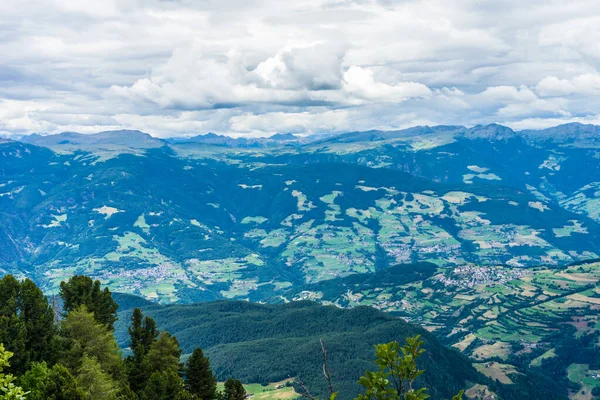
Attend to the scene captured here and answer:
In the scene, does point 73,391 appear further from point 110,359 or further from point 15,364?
point 110,359

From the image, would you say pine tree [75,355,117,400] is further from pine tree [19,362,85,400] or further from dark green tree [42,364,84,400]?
dark green tree [42,364,84,400]

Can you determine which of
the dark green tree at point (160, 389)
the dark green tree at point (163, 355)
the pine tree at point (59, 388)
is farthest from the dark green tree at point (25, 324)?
the pine tree at point (59, 388)

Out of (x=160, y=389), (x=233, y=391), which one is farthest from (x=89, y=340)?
(x=233, y=391)

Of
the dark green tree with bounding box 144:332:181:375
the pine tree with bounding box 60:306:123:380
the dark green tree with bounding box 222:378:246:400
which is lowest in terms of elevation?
the dark green tree with bounding box 222:378:246:400

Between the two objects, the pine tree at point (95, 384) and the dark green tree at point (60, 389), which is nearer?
the dark green tree at point (60, 389)

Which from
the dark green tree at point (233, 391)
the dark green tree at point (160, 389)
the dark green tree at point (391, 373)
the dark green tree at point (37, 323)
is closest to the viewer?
the dark green tree at point (391, 373)

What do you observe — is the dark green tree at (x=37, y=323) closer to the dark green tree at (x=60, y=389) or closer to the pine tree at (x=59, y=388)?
the pine tree at (x=59, y=388)

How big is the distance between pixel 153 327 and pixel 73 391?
6081cm

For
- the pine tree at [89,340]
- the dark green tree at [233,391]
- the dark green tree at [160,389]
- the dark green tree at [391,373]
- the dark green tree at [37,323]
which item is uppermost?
the dark green tree at [391,373]

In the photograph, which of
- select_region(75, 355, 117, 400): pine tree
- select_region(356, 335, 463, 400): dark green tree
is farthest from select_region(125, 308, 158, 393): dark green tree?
select_region(356, 335, 463, 400): dark green tree

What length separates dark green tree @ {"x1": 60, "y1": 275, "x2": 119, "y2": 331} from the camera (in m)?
106

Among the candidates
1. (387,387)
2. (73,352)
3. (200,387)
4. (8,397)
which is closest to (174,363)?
(200,387)

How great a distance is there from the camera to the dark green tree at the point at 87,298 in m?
106

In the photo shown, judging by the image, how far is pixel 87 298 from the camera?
106 m
